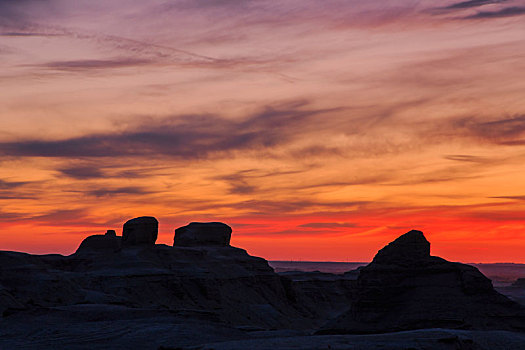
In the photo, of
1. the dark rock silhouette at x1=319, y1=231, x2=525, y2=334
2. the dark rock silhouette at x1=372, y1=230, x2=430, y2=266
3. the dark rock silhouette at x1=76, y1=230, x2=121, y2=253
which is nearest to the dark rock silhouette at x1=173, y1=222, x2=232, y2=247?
the dark rock silhouette at x1=76, y1=230, x2=121, y2=253

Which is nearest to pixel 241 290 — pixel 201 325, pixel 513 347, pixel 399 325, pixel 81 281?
pixel 81 281

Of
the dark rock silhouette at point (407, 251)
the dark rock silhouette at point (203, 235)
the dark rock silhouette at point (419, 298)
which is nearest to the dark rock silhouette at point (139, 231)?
the dark rock silhouette at point (203, 235)

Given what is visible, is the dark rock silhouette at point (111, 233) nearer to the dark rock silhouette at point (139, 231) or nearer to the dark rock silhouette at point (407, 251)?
the dark rock silhouette at point (139, 231)

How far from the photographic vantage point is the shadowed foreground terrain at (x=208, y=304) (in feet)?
162

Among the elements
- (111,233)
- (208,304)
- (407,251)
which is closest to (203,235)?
(111,233)

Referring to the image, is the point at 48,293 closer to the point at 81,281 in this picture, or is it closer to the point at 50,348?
the point at 81,281

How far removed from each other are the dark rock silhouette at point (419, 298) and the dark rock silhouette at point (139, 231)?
53.9 meters

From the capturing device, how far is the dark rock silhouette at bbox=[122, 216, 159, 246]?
10781 cm

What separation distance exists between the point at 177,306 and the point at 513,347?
57719mm

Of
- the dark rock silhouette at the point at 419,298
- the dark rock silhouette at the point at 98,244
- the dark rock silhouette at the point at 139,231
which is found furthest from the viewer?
the dark rock silhouette at the point at 98,244

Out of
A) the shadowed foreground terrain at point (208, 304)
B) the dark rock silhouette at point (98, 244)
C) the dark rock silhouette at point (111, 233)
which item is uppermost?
the dark rock silhouette at point (111, 233)

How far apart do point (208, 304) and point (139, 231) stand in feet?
52.3

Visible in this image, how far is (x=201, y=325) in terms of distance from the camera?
59.8 metres

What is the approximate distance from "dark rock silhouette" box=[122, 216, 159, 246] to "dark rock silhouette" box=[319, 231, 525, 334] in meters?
53.9
